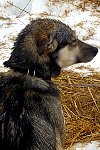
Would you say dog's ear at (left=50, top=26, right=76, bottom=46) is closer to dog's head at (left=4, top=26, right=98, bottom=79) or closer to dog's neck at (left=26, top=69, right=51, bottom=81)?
dog's head at (left=4, top=26, right=98, bottom=79)

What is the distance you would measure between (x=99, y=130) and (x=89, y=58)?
916mm

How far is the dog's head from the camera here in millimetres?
3850

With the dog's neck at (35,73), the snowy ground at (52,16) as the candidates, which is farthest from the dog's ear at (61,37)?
the snowy ground at (52,16)

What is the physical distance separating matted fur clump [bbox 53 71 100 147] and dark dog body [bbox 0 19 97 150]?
0.73 metres

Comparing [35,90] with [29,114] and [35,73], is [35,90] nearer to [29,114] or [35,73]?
[35,73]

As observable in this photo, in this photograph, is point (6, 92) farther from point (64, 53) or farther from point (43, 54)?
point (64, 53)

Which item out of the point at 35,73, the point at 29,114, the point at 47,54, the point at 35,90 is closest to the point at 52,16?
the point at 47,54

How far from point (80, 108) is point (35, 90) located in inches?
66.3

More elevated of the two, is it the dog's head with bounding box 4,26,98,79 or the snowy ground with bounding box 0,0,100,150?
the dog's head with bounding box 4,26,98,79

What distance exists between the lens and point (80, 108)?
540 cm

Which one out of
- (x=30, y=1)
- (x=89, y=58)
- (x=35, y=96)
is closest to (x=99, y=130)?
(x=89, y=58)

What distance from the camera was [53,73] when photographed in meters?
4.10

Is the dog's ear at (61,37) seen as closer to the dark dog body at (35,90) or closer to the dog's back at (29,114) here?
the dark dog body at (35,90)

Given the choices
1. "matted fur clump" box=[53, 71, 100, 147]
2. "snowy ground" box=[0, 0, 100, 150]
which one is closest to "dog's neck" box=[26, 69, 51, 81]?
"matted fur clump" box=[53, 71, 100, 147]
